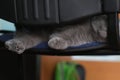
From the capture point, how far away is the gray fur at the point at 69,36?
0.70 meters

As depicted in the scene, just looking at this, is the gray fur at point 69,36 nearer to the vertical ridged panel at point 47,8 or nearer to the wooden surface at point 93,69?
the vertical ridged panel at point 47,8

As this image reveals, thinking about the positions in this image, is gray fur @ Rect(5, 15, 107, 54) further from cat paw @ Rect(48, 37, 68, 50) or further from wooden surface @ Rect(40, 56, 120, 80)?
wooden surface @ Rect(40, 56, 120, 80)

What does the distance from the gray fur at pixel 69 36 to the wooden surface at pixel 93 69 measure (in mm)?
940

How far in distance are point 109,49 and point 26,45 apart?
10.2 inches

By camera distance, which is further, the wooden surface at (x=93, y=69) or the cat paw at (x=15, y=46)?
the wooden surface at (x=93, y=69)

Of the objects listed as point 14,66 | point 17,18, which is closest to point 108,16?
point 17,18

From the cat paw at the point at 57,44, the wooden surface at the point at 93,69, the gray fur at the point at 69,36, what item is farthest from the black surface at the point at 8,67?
the cat paw at the point at 57,44

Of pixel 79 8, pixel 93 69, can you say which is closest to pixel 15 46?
pixel 79 8

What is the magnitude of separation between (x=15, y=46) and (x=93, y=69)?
1046 mm

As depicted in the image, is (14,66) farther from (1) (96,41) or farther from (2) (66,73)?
(1) (96,41)

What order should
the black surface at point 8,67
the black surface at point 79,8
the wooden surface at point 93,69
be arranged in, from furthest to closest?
the wooden surface at point 93,69
the black surface at point 8,67
the black surface at point 79,8

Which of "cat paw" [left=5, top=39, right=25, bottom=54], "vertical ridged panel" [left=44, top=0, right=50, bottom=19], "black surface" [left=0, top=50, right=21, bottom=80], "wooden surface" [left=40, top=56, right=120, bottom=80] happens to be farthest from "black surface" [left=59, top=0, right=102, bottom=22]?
"wooden surface" [left=40, top=56, right=120, bottom=80]

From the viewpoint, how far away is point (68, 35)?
78 cm

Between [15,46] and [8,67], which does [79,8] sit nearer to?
[15,46]
